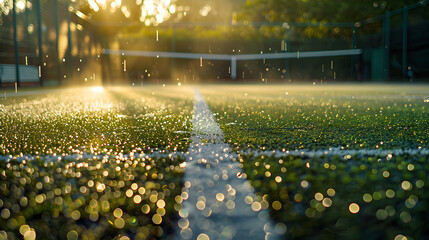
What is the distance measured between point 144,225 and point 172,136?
4.42ft

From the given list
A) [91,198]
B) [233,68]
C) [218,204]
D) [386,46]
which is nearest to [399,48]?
[386,46]

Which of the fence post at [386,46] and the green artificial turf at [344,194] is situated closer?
the green artificial turf at [344,194]

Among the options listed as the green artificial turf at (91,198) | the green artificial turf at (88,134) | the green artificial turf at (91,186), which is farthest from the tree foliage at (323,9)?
the green artificial turf at (91,198)

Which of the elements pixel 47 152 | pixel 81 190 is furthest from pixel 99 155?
pixel 81 190

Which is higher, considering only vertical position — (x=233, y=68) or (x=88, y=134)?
(x=233, y=68)

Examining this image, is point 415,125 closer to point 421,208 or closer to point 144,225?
point 421,208

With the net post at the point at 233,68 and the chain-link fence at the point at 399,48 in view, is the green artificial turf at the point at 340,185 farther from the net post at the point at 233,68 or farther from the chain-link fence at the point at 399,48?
the net post at the point at 233,68

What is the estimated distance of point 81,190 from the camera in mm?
1198

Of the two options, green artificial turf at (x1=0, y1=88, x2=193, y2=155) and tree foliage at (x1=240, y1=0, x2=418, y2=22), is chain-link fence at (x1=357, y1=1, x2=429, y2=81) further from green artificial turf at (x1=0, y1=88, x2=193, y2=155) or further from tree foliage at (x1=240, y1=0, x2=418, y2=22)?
green artificial turf at (x1=0, y1=88, x2=193, y2=155)

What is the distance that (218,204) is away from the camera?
1.05m

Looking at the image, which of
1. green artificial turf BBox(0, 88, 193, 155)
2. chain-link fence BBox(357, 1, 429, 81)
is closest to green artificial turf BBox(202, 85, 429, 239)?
green artificial turf BBox(0, 88, 193, 155)

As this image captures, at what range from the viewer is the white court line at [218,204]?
0.88m

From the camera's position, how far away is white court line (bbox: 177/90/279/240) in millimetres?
876

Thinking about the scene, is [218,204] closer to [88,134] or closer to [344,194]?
[344,194]
